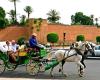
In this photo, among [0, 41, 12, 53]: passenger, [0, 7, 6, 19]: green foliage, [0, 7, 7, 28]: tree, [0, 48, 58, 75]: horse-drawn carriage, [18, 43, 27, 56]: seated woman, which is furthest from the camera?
[0, 7, 6, 19]: green foliage

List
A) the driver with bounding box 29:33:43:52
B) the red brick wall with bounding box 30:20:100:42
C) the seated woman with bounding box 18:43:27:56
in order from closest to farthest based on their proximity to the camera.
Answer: the driver with bounding box 29:33:43:52, the seated woman with bounding box 18:43:27:56, the red brick wall with bounding box 30:20:100:42

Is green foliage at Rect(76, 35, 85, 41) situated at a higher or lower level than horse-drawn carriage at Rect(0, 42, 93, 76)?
lower

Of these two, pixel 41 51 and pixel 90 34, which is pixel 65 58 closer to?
pixel 41 51

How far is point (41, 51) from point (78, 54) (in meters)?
1.48

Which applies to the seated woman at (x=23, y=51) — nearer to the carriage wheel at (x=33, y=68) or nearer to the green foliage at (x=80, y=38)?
the carriage wheel at (x=33, y=68)

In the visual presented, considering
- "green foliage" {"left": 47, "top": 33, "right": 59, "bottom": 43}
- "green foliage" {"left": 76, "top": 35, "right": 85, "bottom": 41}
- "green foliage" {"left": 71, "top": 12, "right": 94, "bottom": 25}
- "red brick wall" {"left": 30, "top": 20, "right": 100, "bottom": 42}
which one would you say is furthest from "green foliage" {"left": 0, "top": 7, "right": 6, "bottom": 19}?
"green foliage" {"left": 71, "top": 12, "right": 94, "bottom": 25}

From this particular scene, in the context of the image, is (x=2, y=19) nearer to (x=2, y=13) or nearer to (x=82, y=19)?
(x=2, y=13)

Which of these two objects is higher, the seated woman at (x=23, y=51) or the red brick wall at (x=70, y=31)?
the seated woman at (x=23, y=51)

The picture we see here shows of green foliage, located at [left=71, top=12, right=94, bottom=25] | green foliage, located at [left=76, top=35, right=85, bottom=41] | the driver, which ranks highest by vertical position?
the driver

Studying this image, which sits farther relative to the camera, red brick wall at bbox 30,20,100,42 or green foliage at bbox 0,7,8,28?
red brick wall at bbox 30,20,100,42

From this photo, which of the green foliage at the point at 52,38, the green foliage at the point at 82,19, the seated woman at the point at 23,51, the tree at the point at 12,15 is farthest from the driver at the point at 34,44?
the green foliage at the point at 82,19

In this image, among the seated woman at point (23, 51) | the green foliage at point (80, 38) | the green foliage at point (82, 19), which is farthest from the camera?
the green foliage at point (82, 19)

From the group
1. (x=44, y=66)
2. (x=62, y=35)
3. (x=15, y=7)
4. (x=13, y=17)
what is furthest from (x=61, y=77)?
(x=13, y=17)

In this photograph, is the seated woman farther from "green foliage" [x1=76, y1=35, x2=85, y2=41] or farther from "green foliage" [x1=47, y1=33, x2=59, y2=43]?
"green foliage" [x1=76, y1=35, x2=85, y2=41]
